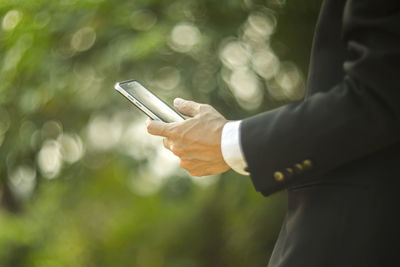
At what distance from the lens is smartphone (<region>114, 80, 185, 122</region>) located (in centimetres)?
136

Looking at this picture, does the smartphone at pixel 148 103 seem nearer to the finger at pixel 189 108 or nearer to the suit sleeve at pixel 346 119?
the finger at pixel 189 108

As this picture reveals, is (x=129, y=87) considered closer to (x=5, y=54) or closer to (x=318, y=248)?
(x=318, y=248)

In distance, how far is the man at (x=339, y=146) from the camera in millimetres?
960

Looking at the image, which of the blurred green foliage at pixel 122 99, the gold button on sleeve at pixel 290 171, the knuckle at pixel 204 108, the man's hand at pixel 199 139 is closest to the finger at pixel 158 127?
the man's hand at pixel 199 139

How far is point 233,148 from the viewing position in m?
1.09

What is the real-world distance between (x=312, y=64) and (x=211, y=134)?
0.30 meters

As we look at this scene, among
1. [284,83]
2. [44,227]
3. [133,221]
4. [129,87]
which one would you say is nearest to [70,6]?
[129,87]

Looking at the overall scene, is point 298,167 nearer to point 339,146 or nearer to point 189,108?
point 339,146

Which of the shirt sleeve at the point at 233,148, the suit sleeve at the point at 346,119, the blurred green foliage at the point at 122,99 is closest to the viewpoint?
the suit sleeve at the point at 346,119

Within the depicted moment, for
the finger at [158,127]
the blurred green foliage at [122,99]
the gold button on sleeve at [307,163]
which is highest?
the gold button on sleeve at [307,163]

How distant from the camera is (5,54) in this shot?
298 cm

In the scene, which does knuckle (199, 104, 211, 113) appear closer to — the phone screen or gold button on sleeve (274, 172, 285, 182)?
the phone screen

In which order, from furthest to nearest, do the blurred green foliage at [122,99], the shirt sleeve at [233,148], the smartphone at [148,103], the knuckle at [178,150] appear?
the blurred green foliage at [122,99] → the smartphone at [148,103] → the knuckle at [178,150] → the shirt sleeve at [233,148]

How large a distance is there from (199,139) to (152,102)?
317 millimetres
